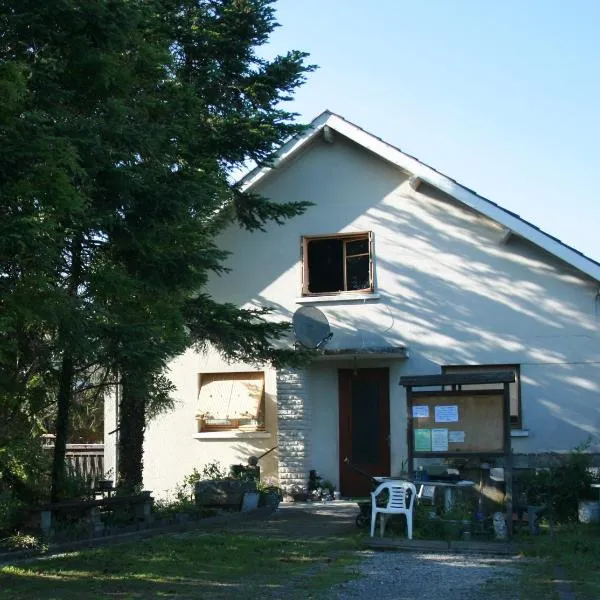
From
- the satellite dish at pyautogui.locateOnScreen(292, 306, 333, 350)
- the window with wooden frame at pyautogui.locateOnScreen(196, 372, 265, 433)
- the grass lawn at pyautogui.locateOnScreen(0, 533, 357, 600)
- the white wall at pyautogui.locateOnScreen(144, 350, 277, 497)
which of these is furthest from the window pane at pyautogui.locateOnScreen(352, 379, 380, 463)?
the grass lawn at pyautogui.locateOnScreen(0, 533, 357, 600)

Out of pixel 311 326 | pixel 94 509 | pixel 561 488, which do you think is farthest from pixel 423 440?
pixel 311 326

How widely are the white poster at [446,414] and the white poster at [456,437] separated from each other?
16 centimetres

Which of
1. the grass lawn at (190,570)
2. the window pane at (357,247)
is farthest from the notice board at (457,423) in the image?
the window pane at (357,247)

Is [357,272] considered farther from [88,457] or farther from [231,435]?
[88,457]

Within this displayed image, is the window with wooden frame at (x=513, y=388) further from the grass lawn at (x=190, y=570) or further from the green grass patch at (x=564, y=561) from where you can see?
the grass lawn at (x=190, y=570)

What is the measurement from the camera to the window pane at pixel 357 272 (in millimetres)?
19078

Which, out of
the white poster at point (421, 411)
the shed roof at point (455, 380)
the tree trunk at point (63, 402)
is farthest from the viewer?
the white poster at point (421, 411)

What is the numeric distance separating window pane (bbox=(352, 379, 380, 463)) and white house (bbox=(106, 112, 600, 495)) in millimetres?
24

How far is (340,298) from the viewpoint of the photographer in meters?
18.8

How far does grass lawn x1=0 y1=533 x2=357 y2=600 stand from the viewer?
28.7ft

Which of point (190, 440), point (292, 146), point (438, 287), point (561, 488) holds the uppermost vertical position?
point (292, 146)

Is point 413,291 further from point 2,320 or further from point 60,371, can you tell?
point 2,320

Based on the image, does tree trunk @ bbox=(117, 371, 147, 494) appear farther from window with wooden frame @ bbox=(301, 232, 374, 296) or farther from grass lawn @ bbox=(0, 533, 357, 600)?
window with wooden frame @ bbox=(301, 232, 374, 296)

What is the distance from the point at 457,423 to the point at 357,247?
6960 mm
